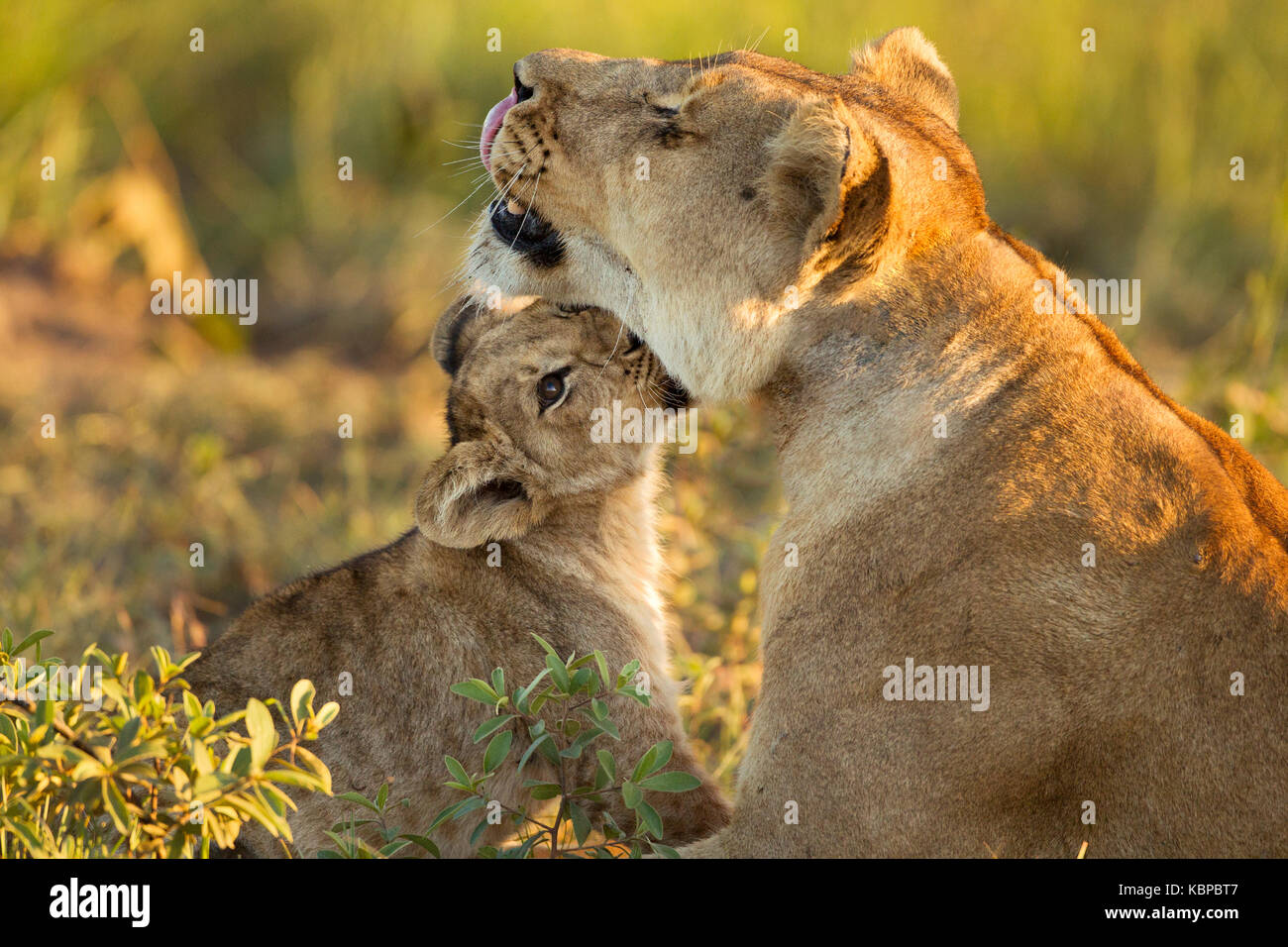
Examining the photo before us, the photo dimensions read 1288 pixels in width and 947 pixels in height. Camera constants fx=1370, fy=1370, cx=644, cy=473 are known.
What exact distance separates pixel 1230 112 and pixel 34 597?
8381mm

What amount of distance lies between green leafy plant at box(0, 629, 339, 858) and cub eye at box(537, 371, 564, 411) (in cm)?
141

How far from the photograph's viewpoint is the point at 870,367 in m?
3.34

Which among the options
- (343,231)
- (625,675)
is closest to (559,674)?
(625,675)

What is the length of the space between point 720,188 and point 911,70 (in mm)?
879

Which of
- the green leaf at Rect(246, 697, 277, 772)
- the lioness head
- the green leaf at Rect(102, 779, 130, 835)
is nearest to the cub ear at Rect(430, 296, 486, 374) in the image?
the lioness head

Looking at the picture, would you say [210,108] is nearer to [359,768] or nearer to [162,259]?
[162,259]

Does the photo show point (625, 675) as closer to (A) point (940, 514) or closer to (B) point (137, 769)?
(A) point (940, 514)

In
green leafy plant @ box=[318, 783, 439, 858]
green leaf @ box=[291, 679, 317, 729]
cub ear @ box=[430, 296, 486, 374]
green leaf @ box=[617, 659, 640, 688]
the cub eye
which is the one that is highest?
cub ear @ box=[430, 296, 486, 374]

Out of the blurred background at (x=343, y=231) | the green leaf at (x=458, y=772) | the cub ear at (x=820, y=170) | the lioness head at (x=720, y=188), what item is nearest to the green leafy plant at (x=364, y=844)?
the green leaf at (x=458, y=772)

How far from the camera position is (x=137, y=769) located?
113 inches

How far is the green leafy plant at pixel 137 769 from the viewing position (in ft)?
9.27

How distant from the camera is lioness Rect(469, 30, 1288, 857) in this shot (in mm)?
2994

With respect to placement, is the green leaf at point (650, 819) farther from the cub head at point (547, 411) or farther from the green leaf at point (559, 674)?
the cub head at point (547, 411)

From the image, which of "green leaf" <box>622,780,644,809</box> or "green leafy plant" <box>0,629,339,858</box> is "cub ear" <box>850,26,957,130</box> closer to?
"green leaf" <box>622,780,644,809</box>
